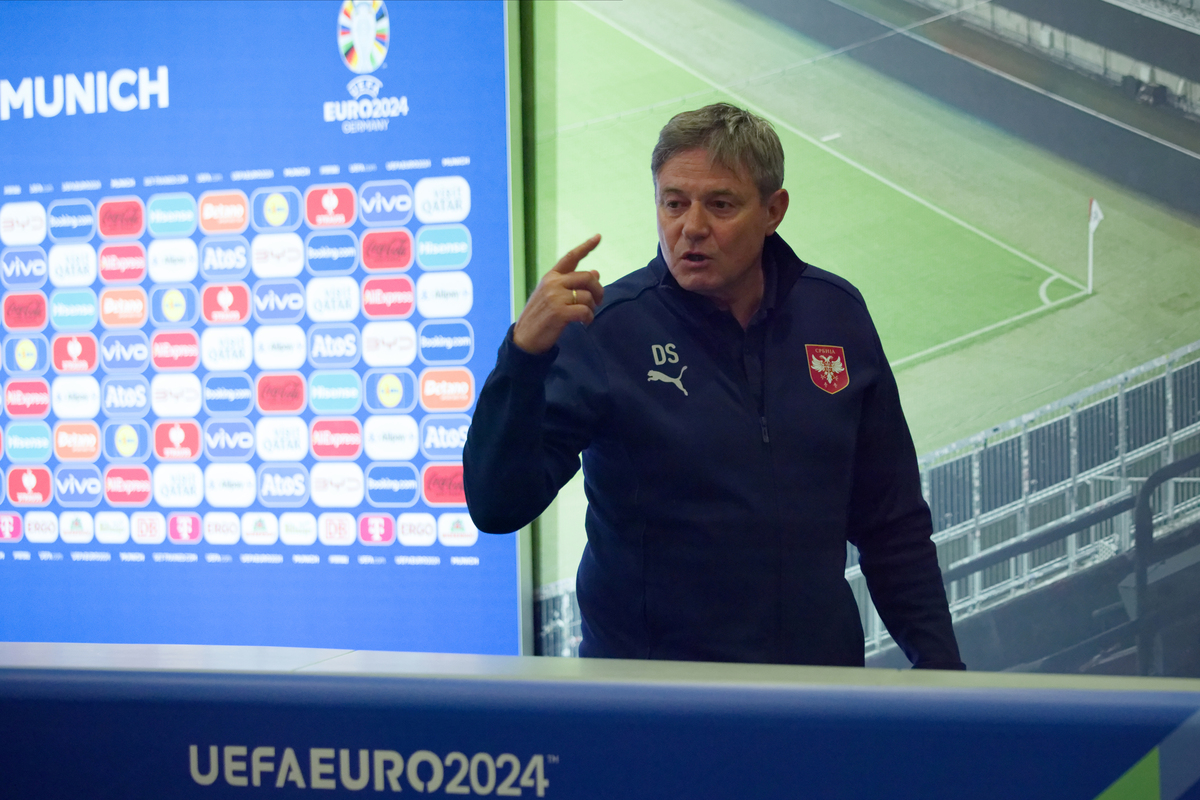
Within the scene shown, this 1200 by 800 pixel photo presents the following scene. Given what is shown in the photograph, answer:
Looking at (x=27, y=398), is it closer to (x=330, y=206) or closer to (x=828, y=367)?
(x=330, y=206)

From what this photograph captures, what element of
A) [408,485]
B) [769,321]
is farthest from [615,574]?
[408,485]

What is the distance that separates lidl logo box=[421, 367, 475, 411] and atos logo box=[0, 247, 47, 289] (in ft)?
4.18

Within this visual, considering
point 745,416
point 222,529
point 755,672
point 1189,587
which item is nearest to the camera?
point 755,672

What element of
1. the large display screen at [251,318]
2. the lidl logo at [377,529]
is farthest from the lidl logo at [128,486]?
the lidl logo at [377,529]

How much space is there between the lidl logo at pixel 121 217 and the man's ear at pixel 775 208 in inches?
85.3

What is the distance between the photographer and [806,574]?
120cm

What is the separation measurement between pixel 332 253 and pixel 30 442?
44.0 inches

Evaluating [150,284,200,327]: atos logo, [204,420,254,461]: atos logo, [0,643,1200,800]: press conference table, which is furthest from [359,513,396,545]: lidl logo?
[0,643,1200,800]: press conference table

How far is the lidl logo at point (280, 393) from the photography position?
2645mm

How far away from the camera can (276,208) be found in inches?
105

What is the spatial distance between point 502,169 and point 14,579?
1928 mm

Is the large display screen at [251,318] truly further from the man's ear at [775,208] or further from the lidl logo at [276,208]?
the man's ear at [775,208]

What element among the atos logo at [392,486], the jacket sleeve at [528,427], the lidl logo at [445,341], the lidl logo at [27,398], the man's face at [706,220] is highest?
the man's face at [706,220]

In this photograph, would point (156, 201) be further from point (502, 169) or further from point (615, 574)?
point (615, 574)
